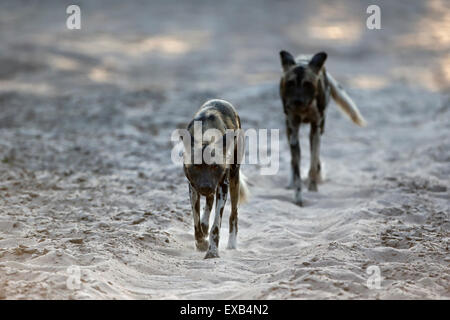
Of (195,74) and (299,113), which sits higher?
(195,74)

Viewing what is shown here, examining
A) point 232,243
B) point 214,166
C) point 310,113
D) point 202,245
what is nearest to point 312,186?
point 310,113

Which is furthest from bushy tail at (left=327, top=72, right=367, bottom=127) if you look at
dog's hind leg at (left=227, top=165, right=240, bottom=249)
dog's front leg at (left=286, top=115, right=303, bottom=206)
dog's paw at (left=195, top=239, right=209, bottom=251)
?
dog's paw at (left=195, top=239, right=209, bottom=251)

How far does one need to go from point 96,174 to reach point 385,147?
7.01 meters

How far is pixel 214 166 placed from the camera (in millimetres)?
6438

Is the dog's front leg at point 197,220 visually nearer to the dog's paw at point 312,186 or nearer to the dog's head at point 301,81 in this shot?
the dog's head at point 301,81

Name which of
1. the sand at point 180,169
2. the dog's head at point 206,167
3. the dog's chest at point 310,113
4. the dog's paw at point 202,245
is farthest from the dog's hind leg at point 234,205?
the dog's chest at point 310,113

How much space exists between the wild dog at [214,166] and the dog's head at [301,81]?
232 cm

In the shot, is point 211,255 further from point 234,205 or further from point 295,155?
point 295,155

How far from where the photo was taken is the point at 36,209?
339 inches

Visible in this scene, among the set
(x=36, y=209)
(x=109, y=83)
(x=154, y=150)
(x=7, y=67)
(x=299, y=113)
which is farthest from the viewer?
(x=7, y=67)

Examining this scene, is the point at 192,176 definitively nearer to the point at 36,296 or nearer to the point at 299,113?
the point at 36,296

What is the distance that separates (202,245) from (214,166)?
1.28 metres

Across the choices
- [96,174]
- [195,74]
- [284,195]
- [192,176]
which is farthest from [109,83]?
[192,176]
